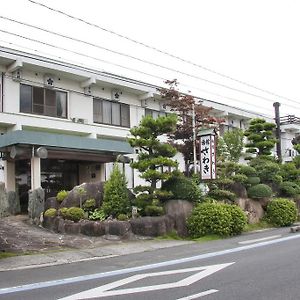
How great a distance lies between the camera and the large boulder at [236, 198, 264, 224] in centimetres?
2008

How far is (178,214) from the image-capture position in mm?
16703

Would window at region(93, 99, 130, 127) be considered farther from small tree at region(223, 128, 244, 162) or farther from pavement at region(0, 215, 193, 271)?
pavement at region(0, 215, 193, 271)

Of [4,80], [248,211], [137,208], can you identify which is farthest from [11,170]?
[248,211]

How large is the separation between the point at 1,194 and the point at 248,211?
1202 centimetres

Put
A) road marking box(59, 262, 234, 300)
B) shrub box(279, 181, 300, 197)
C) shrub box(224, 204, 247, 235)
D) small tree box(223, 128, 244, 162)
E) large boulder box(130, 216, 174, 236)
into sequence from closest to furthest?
road marking box(59, 262, 234, 300)
large boulder box(130, 216, 174, 236)
shrub box(224, 204, 247, 235)
shrub box(279, 181, 300, 197)
small tree box(223, 128, 244, 162)

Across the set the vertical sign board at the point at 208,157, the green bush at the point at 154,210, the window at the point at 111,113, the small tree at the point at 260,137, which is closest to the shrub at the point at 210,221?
the green bush at the point at 154,210

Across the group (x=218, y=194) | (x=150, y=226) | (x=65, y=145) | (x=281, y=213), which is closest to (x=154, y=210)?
(x=150, y=226)

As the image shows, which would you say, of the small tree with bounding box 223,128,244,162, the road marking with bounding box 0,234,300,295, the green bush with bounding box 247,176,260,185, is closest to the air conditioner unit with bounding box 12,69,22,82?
the small tree with bounding box 223,128,244,162

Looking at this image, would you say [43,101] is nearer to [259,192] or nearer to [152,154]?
[152,154]

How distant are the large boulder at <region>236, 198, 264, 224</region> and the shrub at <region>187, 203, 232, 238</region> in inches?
136

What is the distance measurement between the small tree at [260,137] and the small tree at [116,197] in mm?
10738

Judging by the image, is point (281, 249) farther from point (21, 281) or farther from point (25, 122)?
point (25, 122)

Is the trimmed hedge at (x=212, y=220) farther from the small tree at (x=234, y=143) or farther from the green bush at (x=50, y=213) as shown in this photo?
the small tree at (x=234, y=143)

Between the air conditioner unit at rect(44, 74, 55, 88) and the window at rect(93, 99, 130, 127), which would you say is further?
the window at rect(93, 99, 130, 127)
